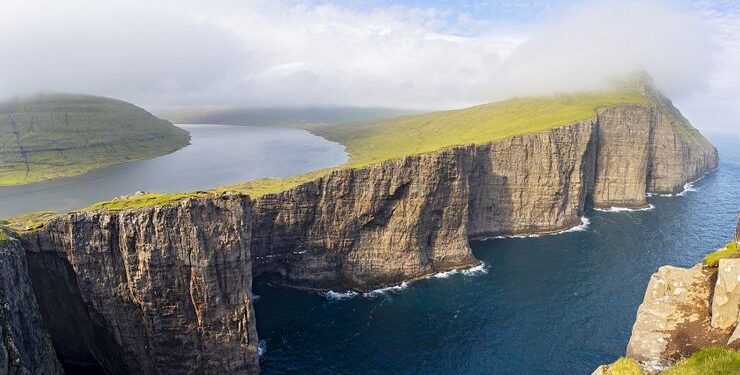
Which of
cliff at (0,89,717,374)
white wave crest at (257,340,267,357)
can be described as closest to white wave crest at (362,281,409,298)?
cliff at (0,89,717,374)

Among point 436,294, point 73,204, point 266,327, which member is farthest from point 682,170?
point 73,204

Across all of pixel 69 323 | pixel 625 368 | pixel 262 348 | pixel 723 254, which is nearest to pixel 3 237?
pixel 69 323

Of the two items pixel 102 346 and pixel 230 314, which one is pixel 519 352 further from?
pixel 102 346

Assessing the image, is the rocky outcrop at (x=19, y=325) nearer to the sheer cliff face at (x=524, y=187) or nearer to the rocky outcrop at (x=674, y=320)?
the rocky outcrop at (x=674, y=320)

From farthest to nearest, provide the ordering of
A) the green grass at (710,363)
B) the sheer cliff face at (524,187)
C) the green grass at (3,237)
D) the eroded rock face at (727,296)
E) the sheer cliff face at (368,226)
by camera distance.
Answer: the sheer cliff face at (524,187) < the sheer cliff face at (368,226) < the green grass at (3,237) < the eroded rock face at (727,296) < the green grass at (710,363)

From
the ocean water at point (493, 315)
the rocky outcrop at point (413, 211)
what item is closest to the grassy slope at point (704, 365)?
the ocean water at point (493, 315)
